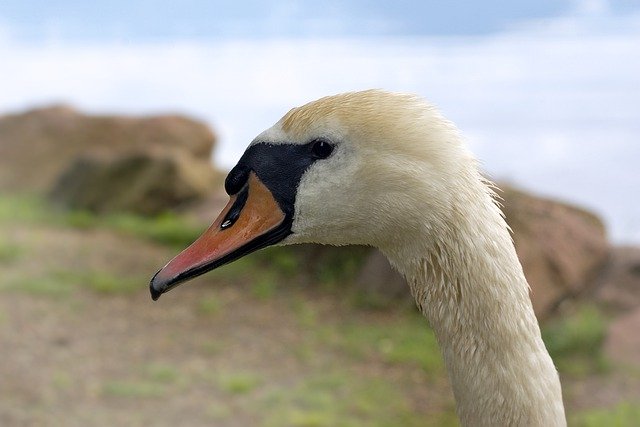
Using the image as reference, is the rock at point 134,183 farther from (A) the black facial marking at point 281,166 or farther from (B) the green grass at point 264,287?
(A) the black facial marking at point 281,166

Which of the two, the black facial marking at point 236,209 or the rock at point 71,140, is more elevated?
the black facial marking at point 236,209

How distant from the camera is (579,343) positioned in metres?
4.19

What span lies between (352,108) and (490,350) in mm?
443

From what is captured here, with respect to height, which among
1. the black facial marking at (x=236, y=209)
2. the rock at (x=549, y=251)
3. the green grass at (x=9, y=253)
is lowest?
the green grass at (x=9, y=253)

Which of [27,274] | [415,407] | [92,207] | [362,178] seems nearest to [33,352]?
[27,274]

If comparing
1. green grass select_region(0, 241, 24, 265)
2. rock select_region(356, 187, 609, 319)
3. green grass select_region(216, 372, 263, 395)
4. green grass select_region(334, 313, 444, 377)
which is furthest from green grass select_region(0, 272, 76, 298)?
rock select_region(356, 187, 609, 319)

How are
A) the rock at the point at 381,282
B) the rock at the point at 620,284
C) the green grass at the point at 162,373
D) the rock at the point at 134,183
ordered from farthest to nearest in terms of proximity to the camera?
1. the rock at the point at 134,183
2. the rock at the point at 381,282
3. the rock at the point at 620,284
4. the green grass at the point at 162,373

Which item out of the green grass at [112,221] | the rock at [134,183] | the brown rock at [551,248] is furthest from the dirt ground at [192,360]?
the rock at [134,183]

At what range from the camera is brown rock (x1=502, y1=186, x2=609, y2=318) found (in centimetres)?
441

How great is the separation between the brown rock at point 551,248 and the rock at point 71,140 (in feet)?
12.0

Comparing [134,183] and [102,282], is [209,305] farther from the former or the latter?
[134,183]

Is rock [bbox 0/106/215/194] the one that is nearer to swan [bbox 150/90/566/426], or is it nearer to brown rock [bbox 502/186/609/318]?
brown rock [bbox 502/186/609/318]

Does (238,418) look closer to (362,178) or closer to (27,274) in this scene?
(27,274)

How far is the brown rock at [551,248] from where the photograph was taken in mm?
4414
